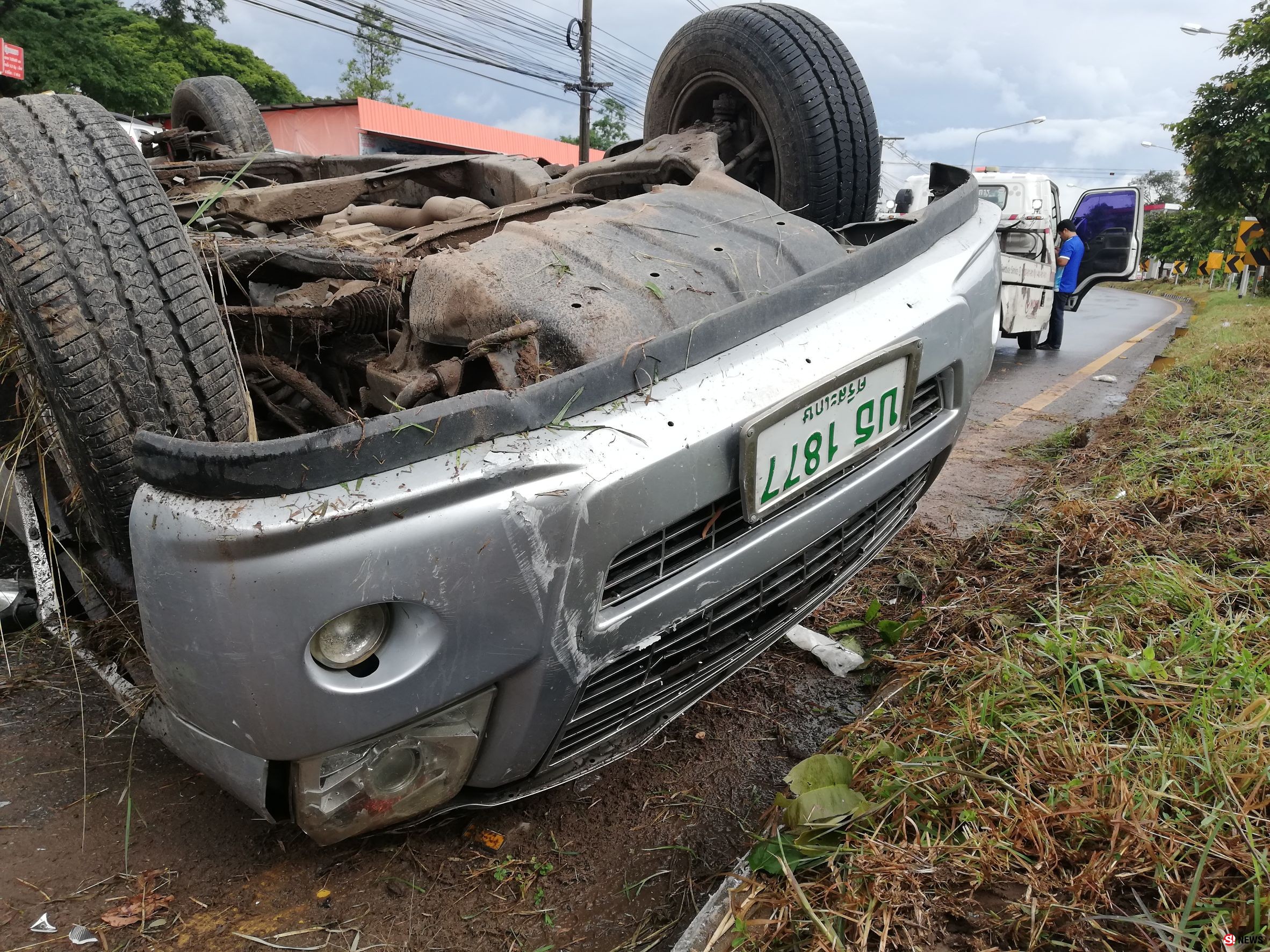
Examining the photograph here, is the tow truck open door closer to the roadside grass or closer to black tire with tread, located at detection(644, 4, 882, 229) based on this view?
black tire with tread, located at detection(644, 4, 882, 229)

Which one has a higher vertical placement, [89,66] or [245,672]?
[89,66]

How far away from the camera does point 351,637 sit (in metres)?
1.27

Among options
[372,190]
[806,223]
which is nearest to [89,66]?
[372,190]

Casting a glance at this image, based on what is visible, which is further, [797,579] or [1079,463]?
[1079,463]

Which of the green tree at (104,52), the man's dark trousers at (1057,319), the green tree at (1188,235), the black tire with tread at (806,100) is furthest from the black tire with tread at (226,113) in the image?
the green tree at (104,52)

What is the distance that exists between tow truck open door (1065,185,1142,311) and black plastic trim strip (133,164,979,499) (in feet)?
28.0

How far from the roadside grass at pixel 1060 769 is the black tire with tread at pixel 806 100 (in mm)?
1340

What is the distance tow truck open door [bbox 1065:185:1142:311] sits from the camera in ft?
29.6

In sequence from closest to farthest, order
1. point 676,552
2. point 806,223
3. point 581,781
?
point 676,552 → point 581,781 → point 806,223

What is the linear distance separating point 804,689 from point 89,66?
3204 centimetres

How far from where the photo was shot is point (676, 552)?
4.96ft

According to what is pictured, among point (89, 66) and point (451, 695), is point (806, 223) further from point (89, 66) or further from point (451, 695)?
point (89, 66)

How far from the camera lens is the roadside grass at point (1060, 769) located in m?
1.27

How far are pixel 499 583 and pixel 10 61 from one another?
2530 centimetres
